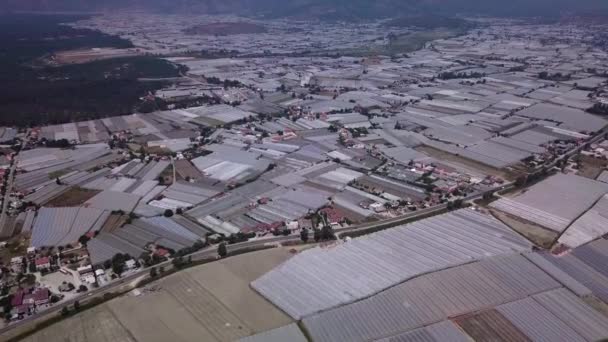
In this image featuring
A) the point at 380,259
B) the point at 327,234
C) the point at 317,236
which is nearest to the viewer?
the point at 380,259

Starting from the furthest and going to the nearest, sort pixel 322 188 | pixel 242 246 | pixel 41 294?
pixel 322 188, pixel 242 246, pixel 41 294

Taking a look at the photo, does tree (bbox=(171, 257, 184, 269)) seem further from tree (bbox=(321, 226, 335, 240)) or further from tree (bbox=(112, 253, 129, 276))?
tree (bbox=(321, 226, 335, 240))

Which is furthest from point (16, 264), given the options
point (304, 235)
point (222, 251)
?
point (304, 235)

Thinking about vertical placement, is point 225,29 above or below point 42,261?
above

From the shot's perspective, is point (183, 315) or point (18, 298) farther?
point (18, 298)

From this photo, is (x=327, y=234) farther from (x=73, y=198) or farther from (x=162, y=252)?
(x=73, y=198)

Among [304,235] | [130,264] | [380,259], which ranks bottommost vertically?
[130,264]

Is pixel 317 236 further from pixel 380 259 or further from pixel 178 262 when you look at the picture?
Result: pixel 178 262
